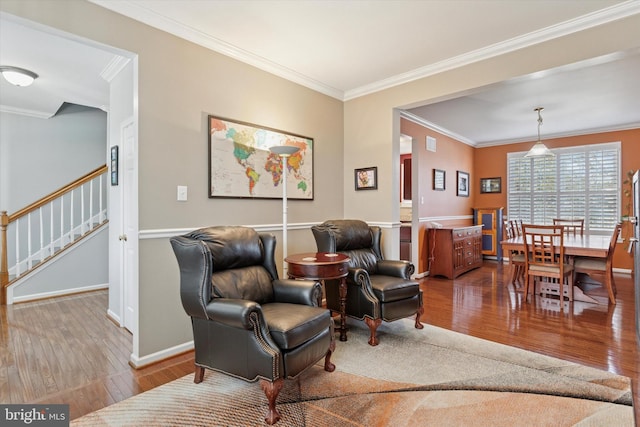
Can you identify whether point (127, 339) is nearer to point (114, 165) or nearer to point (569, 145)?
point (114, 165)

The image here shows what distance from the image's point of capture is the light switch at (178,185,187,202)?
2.75 m

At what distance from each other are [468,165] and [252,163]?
5.75m

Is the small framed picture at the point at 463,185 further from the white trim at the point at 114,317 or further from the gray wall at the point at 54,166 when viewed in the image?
the gray wall at the point at 54,166

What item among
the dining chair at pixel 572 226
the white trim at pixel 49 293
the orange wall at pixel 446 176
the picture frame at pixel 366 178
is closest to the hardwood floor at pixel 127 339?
the white trim at pixel 49 293

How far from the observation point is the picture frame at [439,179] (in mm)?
5896

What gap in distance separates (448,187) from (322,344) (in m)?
5.14

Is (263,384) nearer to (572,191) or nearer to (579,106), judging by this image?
(579,106)

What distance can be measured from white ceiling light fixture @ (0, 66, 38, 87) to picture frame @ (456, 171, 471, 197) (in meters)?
6.85

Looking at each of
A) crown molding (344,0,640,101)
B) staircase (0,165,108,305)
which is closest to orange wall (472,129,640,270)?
crown molding (344,0,640,101)

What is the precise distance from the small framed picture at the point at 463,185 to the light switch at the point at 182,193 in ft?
18.7

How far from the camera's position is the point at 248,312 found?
72.9 inches

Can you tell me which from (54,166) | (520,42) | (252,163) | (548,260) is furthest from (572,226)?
(54,166)

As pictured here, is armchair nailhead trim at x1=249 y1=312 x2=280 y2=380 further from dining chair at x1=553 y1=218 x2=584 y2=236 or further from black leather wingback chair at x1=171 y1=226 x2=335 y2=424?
dining chair at x1=553 y1=218 x2=584 y2=236

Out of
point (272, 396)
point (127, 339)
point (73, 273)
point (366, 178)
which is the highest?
point (366, 178)
